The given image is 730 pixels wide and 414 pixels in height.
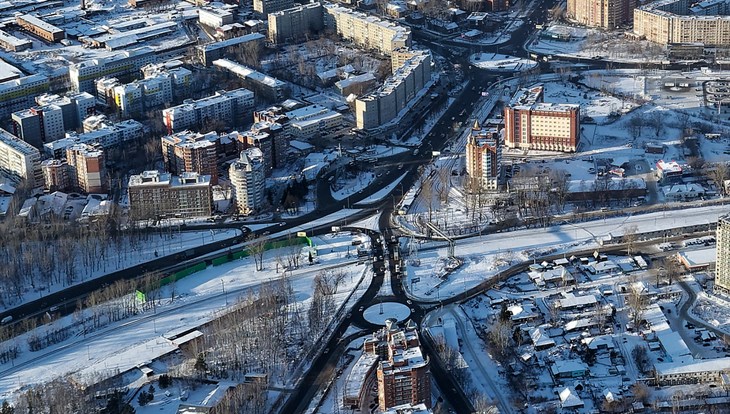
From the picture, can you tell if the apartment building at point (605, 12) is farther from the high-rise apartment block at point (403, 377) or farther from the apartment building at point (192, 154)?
the high-rise apartment block at point (403, 377)

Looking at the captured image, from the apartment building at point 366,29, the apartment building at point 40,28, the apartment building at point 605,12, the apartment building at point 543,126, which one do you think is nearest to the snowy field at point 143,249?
the apartment building at point 543,126

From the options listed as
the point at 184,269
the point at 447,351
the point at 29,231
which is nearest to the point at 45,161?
the point at 29,231

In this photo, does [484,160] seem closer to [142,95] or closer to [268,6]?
[142,95]

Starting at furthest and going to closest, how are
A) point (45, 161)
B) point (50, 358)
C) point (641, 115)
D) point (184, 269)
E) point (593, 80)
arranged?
point (593, 80) < point (641, 115) < point (45, 161) < point (184, 269) < point (50, 358)

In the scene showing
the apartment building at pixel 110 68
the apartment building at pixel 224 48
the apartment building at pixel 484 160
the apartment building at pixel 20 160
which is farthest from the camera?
the apartment building at pixel 224 48

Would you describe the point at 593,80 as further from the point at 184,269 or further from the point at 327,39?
the point at 184,269

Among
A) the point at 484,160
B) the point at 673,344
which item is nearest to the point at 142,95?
the point at 484,160

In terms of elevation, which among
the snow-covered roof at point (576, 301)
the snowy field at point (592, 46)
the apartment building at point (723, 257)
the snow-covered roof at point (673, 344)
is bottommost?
the snow-covered roof at point (673, 344)

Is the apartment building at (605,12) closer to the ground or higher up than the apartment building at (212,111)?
higher up
